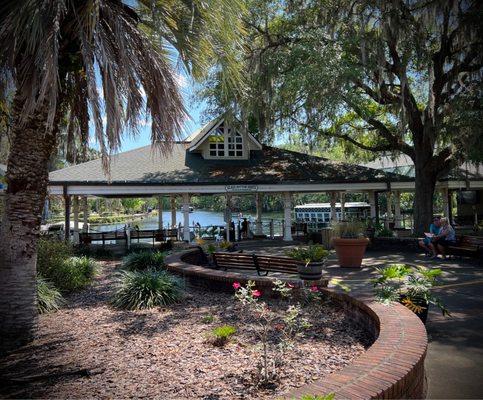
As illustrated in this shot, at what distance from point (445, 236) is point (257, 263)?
6837mm

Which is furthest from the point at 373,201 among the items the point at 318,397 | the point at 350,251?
the point at 318,397

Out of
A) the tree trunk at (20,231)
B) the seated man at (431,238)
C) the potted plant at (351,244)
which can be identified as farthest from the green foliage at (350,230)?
the tree trunk at (20,231)

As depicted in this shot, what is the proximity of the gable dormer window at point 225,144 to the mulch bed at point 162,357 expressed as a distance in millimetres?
15113

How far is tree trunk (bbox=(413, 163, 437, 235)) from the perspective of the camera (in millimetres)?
18797

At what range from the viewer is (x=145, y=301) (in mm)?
7645

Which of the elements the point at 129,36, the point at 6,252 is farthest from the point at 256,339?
the point at 129,36

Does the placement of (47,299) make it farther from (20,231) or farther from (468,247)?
(468,247)

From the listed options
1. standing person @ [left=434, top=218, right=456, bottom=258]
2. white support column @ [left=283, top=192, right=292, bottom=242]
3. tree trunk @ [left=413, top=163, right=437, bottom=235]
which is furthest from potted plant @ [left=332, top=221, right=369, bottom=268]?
white support column @ [left=283, top=192, right=292, bottom=242]

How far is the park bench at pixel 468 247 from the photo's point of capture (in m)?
12.3

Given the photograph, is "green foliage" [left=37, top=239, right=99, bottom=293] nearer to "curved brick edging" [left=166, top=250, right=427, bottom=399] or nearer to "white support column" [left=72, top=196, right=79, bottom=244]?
"curved brick edging" [left=166, top=250, right=427, bottom=399]

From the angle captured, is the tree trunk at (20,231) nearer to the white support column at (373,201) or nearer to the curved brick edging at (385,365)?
the curved brick edging at (385,365)

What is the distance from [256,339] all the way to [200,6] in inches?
198

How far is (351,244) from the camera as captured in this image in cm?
1200

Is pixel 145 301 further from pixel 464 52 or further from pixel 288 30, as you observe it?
pixel 464 52
